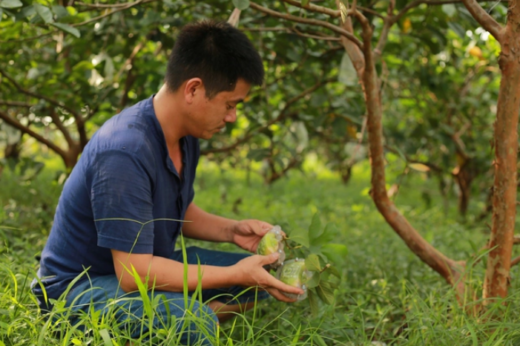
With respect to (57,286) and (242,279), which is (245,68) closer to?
(242,279)

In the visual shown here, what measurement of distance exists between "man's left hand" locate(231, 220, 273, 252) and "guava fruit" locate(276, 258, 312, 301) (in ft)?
0.77

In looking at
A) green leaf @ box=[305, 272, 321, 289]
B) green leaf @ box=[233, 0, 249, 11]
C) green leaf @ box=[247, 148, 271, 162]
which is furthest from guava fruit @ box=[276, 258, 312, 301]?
green leaf @ box=[247, 148, 271, 162]

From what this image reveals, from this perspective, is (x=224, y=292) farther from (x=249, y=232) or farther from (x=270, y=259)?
(x=270, y=259)

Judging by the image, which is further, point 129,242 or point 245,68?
point 245,68

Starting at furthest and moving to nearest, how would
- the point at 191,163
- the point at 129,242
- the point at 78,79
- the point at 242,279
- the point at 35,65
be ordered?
the point at 35,65 → the point at 78,79 → the point at 191,163 → the point at 242,279 → the point at 129,242

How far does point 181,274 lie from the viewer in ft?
5.74

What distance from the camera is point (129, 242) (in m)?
1.66

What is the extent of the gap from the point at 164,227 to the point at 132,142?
359 mm

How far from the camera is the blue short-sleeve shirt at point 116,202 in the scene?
167 centimetres

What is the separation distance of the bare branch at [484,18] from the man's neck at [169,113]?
986 mm

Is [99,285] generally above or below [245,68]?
below

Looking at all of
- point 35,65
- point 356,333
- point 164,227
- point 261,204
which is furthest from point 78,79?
point 261,204

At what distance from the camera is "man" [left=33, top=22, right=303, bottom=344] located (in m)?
1.67

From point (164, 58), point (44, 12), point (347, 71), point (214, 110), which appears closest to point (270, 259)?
point (214, 110)
